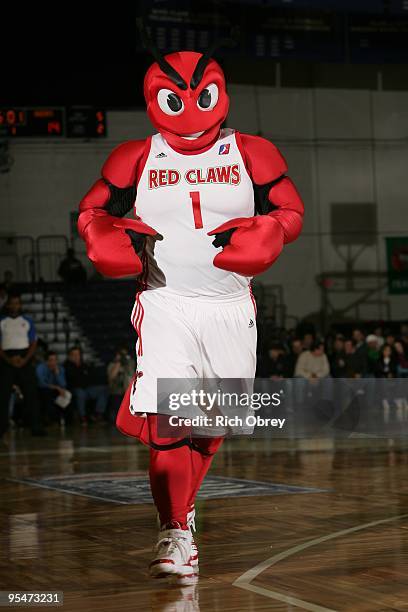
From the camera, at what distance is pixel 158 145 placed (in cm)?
491

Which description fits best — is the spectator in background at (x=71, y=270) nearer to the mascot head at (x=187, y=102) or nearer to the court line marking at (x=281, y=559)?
the court line marking at (x=281, y=559)

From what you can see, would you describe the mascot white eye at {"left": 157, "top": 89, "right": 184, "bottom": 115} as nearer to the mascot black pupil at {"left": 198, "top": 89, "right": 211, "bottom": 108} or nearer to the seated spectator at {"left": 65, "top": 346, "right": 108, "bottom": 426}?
the mascot black pupil at {"left": 198, "top": 89, "right": 211, "bottom": 108}

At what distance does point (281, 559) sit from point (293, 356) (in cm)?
1200

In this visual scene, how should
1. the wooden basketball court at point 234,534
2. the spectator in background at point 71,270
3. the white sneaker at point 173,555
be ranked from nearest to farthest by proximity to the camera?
the wooden basketball court at point 234,534
the white sneaker at point 173,555
the spectator in background at point 71,270

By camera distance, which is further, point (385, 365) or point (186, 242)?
point (385, 365)

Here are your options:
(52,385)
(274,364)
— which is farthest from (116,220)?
(274,364)

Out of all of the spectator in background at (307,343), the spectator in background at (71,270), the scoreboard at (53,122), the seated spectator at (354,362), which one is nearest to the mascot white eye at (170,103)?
the seated spectator at (354,362)

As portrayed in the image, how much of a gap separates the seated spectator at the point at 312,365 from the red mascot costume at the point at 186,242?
1102 centimetres

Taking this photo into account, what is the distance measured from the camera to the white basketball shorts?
4.69 meters

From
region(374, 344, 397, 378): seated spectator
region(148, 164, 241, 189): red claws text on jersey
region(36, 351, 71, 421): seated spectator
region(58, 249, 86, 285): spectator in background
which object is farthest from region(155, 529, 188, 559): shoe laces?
region(58, 249, 86, 285): spectator in background

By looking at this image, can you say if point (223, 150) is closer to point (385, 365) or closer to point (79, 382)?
point (79, 382)

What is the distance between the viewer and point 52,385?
1642 cm

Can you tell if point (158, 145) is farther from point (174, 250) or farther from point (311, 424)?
point (311, 424)

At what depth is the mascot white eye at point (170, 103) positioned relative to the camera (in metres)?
4.77
